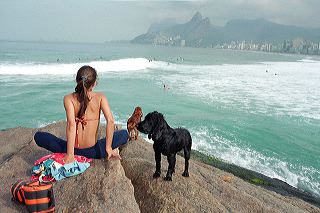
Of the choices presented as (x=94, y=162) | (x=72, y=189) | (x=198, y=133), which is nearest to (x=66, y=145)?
(x=94, y=162)

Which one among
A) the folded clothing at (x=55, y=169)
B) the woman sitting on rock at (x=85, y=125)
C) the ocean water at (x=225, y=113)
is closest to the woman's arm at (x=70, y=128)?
the woman sitting on rock at (x=85, y=125)

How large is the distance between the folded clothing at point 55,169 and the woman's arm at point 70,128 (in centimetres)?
12

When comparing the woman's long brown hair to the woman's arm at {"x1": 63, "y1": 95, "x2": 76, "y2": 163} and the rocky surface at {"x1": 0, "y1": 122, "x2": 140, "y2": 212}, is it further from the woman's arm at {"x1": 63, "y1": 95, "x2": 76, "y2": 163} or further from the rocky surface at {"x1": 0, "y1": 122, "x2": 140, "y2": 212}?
the rocky surface at {"x1": 0, "y1": 122, "x2": 140, "y2": 212}

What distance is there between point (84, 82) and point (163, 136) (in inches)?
61.9

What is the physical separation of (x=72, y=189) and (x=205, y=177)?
9.35 feet

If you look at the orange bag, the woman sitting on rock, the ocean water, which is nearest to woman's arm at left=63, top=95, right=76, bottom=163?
the woman sitting on rock

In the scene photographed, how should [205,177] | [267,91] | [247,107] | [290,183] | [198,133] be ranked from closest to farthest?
1. [205,177]
2. [290,183]
3. [198,133]
4. [247,107]
5. [267,91]

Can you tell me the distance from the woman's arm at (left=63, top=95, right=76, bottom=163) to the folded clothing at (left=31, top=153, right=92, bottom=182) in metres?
0.12

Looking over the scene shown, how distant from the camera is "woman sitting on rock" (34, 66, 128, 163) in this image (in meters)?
5.22

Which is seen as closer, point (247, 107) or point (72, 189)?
point (72, 189)

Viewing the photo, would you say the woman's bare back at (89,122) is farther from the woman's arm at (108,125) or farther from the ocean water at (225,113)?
the ocean water at (225,113)

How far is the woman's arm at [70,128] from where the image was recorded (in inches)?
207

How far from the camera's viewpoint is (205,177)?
6809mm

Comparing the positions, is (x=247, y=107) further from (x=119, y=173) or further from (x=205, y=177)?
(x=119, y=173)
